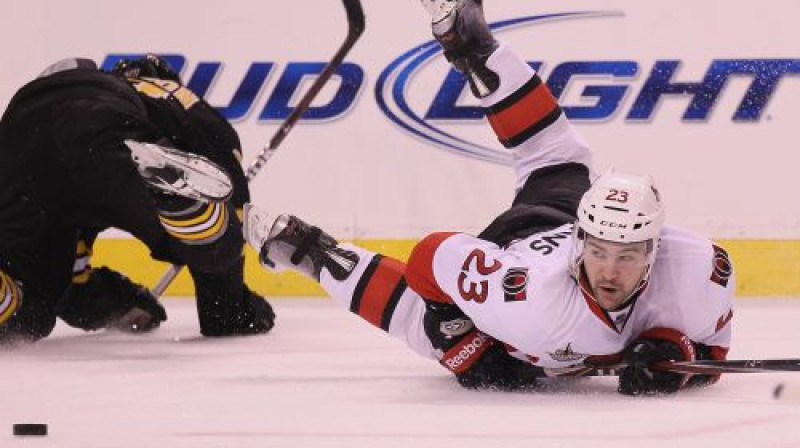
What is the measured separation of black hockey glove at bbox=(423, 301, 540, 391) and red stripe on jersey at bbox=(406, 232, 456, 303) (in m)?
0.03

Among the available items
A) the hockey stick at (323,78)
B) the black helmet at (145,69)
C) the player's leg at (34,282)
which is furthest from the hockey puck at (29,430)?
the hockey stick at (323,78)

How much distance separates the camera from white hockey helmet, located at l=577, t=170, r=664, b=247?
2920mm

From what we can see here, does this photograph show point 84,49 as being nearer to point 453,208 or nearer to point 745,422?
point 453,208

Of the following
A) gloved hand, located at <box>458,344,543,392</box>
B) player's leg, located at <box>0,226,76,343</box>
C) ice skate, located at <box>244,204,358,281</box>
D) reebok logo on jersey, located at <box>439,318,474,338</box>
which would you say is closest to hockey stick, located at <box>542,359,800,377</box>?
gloved hand, located at <box>458,344,543,392</box>

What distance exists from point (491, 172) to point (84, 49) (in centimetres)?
152

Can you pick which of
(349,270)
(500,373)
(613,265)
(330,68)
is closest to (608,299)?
(613,265)

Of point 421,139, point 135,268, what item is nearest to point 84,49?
point 135,268

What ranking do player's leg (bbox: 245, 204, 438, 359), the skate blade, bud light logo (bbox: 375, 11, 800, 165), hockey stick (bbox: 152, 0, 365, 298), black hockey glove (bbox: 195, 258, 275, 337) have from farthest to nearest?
1. bud light logo (bbox: 375, 11, 800, 165)
2. hockey stick (bbox: 152, 0, 365, 298)
3. black hockey glove (bbox: 195, 258, 275, 337)
4. the skate blade
5. player's leg (bbox: 245, 204, 438, 359)

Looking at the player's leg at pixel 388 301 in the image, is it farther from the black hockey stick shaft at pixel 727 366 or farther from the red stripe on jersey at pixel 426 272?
the black hockey stick shaft at pixel 727 366

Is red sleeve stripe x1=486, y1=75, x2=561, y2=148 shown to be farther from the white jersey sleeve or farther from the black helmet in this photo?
the black helmet

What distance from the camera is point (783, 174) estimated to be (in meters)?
5.27

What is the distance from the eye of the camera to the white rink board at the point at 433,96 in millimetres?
5262

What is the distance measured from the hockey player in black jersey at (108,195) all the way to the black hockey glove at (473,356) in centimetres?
79

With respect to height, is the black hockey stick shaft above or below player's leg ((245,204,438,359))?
above
